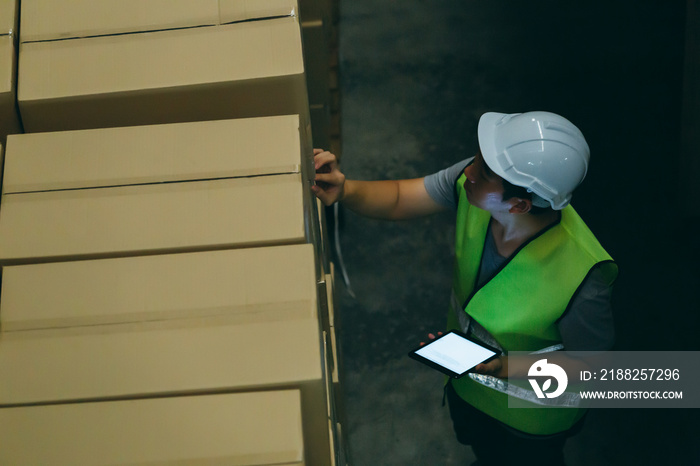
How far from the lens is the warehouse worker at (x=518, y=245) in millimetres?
2260

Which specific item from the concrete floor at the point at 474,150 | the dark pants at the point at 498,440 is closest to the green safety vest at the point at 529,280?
the dark pants at the point at 498,440

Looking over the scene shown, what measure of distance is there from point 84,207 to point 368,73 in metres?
3.58

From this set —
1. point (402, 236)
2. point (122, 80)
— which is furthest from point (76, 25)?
point (402, 236)

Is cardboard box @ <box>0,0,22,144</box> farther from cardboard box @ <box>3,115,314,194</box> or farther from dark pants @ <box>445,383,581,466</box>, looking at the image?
dark pants @ <box>445,383,581,466</box>

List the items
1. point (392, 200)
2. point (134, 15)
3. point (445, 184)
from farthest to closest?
point (392, 200), point (445, 184), point (134, 15)

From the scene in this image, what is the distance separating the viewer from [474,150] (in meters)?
4.77

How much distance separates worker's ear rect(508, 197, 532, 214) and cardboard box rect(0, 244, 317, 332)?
0.84 m

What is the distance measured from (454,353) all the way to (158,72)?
55.9 inches

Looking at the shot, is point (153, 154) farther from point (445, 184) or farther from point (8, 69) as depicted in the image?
point (445, 184)

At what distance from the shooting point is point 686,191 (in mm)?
4309

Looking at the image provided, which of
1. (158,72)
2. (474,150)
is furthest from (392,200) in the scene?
(474,150)

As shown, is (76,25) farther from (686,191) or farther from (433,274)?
(686,191)

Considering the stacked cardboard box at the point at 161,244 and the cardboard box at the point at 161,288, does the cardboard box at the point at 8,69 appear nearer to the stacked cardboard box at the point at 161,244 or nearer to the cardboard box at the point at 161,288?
the stacked cardboard box at the point at 161,244

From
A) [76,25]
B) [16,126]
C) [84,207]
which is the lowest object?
[84,207]
